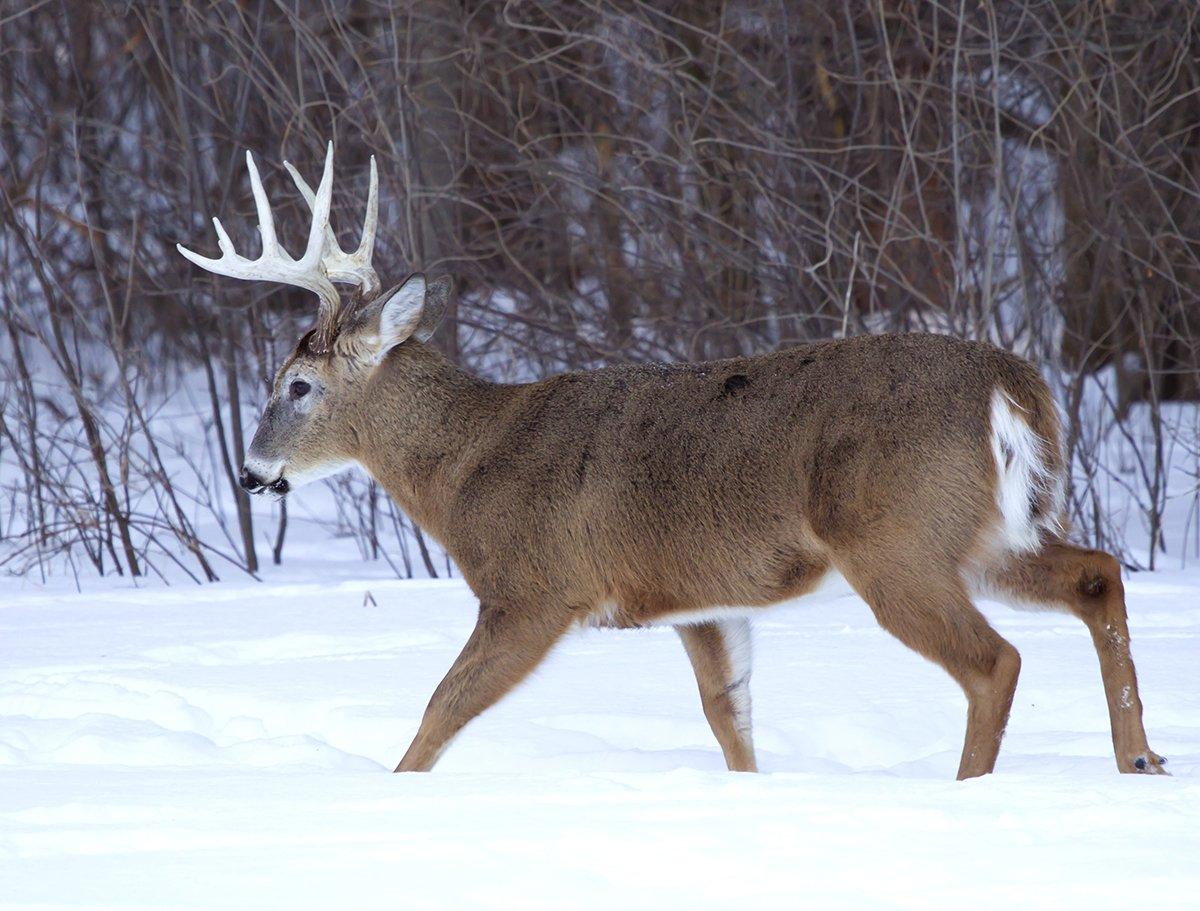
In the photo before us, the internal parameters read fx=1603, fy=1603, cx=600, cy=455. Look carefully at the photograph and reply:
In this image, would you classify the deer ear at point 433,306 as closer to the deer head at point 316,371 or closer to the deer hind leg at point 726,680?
the deer head at point 316,371

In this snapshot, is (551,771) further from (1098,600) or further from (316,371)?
(316,371)

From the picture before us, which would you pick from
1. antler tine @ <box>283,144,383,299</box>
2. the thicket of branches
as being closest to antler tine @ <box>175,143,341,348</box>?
antler tine @ <box>283,144,383,299</box>

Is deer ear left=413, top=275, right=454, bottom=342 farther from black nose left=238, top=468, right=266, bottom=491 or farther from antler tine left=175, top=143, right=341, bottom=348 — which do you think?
black nose left=238, top=468, right=266, bottom=491

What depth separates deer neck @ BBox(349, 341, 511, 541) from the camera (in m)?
5.54

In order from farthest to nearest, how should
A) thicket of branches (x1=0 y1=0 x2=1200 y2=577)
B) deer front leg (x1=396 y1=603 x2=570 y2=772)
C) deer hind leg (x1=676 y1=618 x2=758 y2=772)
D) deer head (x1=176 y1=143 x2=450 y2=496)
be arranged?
thicket of branches (x1=0 y1=0 x2=1200 y2=577) → deer head (x1=176 y1=143 x2=450 y2=496) → deer hind leg (x1=676 y1=618 x2=758 y2=772) → deer front leg (x1=396 y1=603 x2=570 y2=772)

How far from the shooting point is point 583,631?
5105mm

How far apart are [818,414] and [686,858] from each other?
5.72 feet

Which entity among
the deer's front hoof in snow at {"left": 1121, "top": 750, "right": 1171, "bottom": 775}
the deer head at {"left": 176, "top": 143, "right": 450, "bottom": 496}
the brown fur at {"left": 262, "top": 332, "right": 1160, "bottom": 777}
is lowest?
the deer's front hoof in snow at {"left": 1121, "top": 750, "right": 1171, "bottom": 775}

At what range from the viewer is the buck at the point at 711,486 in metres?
4.43

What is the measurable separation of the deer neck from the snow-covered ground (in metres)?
0.81


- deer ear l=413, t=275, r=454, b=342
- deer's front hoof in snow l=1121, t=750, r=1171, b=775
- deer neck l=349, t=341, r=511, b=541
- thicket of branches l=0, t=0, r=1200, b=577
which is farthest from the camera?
thicket of branches l=0, t=0, r=1200, b=577

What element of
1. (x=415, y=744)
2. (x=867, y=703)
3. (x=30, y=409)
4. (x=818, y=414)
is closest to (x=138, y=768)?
(x=415, y=744)

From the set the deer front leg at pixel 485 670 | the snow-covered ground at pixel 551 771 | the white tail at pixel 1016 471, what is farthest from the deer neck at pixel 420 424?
the white tail at pixel 1016 471

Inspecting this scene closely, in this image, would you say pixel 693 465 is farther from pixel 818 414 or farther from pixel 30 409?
pixel 30 409
